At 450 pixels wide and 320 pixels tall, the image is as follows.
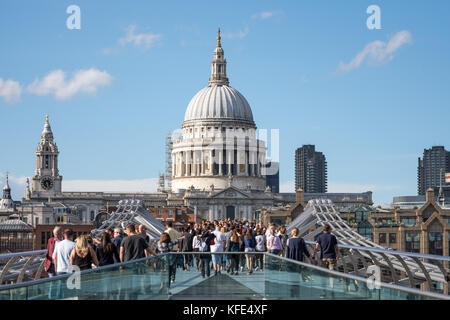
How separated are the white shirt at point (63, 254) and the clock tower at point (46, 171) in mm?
172232

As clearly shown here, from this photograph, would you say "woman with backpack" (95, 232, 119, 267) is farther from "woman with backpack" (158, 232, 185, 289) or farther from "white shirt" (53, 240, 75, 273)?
"woman with backpack" (158, 232, 185, 289)

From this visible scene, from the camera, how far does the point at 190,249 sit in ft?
102

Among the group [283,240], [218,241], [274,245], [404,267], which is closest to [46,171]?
[218,241]

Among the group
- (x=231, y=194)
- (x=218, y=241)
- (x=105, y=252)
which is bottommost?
(x=218, y=241)

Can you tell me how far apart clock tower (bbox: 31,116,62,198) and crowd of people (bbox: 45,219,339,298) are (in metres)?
161

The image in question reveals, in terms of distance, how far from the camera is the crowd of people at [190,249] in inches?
788

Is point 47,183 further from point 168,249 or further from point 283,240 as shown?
point 168,249

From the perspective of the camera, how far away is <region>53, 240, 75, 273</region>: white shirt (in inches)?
786

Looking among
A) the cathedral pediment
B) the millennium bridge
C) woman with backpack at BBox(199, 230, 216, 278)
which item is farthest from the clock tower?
the millennium bridge

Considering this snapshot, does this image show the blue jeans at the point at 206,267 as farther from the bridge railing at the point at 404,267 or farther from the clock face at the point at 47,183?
the clock face at the point at 47,183

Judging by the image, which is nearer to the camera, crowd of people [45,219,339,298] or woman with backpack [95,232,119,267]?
crowd of people [45,219,339,298]

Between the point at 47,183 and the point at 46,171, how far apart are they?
12.6ft
